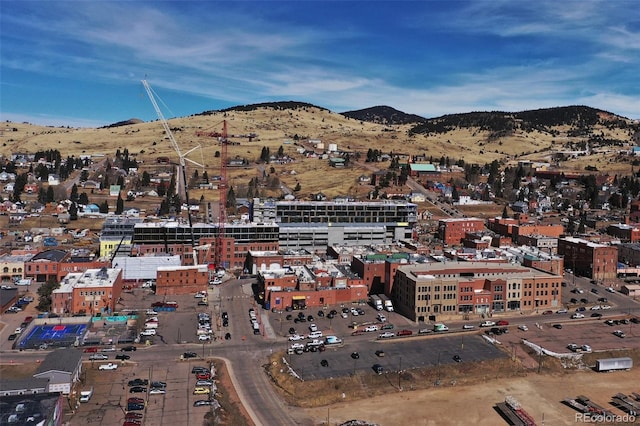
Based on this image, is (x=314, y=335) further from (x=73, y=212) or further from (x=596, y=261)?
(x=73, y=212)

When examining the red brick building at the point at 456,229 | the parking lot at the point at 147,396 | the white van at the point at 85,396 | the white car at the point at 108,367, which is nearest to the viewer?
the parking lot at the point at 147,396

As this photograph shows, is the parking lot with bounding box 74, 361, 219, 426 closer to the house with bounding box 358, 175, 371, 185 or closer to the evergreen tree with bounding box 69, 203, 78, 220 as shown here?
the evergreen tree with bounding box 69, 203, 78, 220

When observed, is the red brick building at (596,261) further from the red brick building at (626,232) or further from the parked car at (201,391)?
the parked car at (201,391)

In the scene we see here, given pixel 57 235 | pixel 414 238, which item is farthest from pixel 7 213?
pixel 414 238

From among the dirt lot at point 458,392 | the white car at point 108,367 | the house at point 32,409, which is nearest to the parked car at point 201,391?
the dirt lot at point 458,392

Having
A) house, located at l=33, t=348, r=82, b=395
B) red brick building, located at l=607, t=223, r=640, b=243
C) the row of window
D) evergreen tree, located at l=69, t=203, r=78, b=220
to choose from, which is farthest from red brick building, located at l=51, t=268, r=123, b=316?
red brick building, located at l=607, t=223, r=640, b=243

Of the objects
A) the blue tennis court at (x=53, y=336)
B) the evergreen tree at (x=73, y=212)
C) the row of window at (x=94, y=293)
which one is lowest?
the blue tennis court at (x=53, y=336)

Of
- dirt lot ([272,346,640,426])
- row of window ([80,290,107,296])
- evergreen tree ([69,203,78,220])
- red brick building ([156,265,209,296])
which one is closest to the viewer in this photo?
dirt lot ([272,346,640,426])
